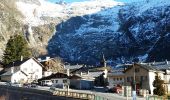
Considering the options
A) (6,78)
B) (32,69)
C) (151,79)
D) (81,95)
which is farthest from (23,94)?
(32,69)

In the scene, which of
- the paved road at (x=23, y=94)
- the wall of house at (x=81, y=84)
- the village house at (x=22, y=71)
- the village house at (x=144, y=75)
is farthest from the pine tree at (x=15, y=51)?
the village house at (x=144, y=75)

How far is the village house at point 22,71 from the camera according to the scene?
487 ft

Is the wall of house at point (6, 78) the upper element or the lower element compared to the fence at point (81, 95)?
upper

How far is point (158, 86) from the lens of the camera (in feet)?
336

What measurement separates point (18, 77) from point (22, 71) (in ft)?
9.61

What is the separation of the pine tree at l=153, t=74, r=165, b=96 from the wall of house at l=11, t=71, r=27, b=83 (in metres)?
57.2

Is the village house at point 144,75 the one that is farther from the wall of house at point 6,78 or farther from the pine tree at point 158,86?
the wall of house at point 6,78

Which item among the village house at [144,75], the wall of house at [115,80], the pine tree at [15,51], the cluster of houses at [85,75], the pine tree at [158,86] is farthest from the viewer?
the pine tree at [15,51]

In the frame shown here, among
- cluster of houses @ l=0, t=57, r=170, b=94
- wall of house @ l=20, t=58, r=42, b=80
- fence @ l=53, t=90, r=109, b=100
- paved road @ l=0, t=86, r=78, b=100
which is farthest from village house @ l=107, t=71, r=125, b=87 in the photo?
fence @ l=53, t=90, r=109, b=100

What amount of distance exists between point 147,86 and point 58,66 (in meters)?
77.7

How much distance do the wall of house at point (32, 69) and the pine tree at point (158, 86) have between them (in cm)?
6329

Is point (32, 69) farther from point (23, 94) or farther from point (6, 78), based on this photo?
point (23, 94)

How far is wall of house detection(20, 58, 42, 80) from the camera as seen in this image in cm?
15662

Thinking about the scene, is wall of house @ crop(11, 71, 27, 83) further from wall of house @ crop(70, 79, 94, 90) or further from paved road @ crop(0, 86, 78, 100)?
paved road @ crop(0, 86, 78, 100)
